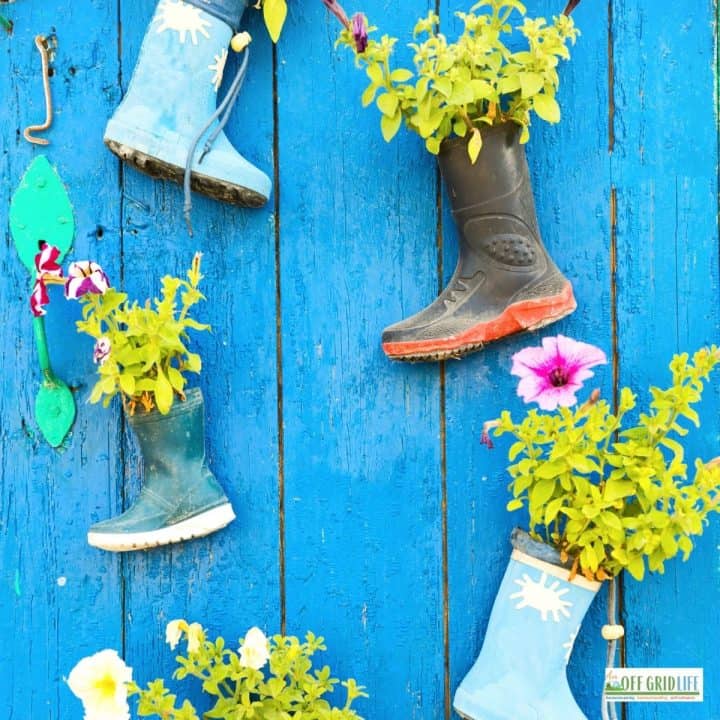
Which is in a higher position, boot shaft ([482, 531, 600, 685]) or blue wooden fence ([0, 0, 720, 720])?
blue wooden fence ([0, 0, 720, 720])

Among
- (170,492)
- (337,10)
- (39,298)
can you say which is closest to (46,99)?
(39,298)

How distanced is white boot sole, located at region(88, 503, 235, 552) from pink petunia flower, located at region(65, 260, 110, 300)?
0.28 metres

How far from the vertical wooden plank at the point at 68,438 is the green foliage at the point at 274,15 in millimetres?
205

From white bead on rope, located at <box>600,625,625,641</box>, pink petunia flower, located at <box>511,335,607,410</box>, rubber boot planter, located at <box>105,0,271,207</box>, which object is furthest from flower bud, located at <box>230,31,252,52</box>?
white bead on rope, located at <box>600,625,625,641</box>

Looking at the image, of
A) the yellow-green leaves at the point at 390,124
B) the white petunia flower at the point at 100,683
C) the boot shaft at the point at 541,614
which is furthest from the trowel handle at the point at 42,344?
the boot shaft at the point at 541,614

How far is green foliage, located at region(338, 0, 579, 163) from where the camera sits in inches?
40.8

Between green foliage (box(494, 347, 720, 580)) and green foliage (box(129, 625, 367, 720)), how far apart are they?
294 mm

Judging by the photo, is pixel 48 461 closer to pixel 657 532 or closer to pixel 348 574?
pixel 348 574

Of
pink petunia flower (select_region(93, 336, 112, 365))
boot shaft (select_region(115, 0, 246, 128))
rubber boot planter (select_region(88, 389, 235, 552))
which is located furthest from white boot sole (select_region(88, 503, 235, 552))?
boot shaft (select_region(115, 0, 246, 128))

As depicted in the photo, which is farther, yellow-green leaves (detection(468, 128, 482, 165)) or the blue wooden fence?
the blue wooden fence

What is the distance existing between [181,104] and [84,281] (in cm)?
24

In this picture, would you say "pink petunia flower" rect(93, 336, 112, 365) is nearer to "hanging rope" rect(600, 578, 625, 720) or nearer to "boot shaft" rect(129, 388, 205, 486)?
"boot shaft" rect(129, 388, 205, 486)

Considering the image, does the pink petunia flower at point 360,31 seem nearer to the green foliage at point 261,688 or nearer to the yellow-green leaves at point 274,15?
the yellow-green leaves at point 274,15

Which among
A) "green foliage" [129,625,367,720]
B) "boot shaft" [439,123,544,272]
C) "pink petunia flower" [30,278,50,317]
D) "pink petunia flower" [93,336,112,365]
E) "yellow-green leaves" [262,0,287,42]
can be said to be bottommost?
"green foliage" [129,625,367,720]
